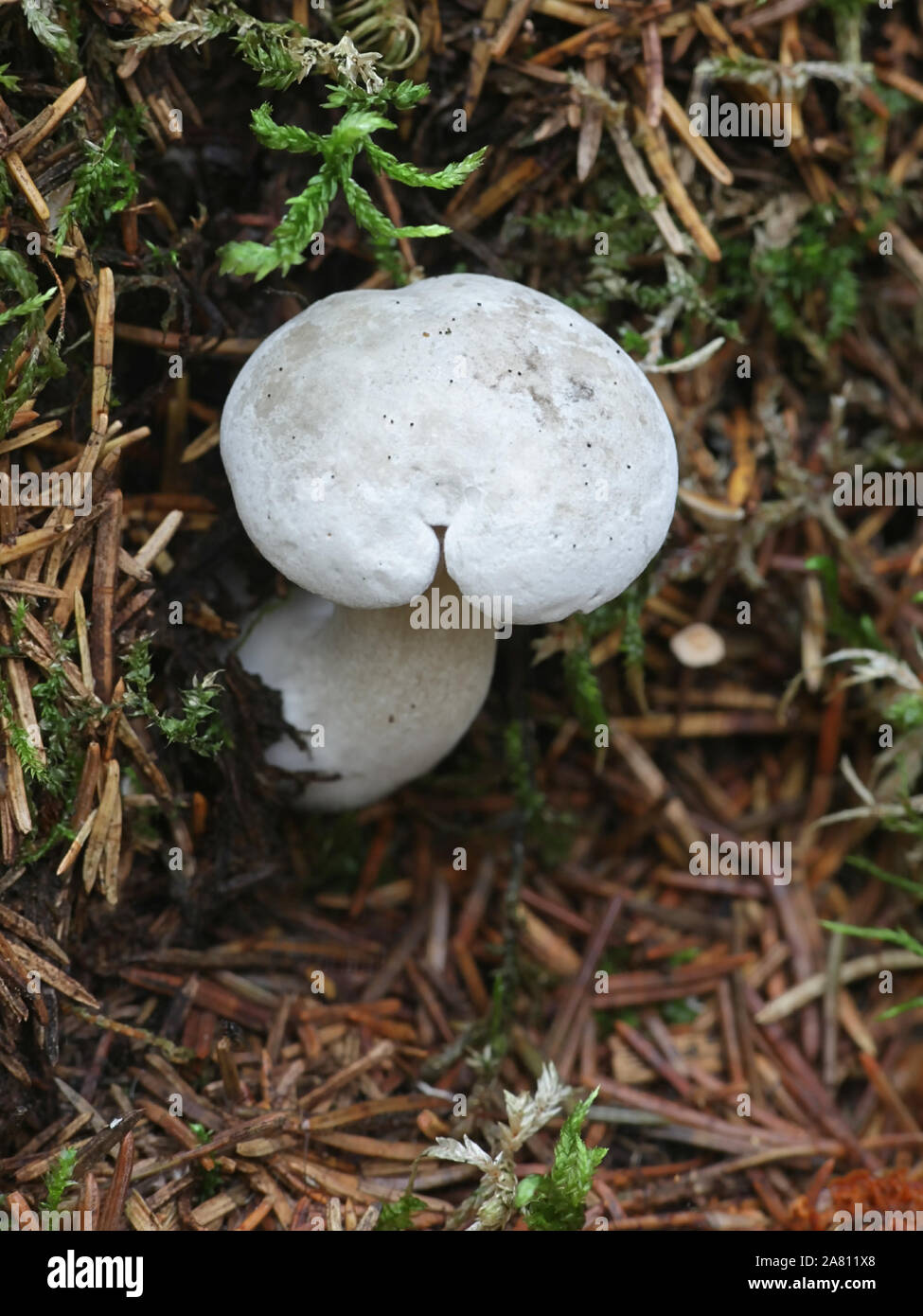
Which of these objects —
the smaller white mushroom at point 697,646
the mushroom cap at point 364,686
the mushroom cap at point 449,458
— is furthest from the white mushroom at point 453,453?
the smaller white mushroom at point 697,646

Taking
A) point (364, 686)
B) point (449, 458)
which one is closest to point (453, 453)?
point (449, 458)

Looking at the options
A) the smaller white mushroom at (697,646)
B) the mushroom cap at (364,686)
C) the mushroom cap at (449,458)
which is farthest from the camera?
the smaller white mushroom at (697,646)

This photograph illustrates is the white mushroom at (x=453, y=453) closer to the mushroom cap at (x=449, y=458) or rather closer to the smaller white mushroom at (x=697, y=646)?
the mushroom cap at (x=449, y=458)

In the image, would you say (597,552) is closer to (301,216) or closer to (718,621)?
(301,216)

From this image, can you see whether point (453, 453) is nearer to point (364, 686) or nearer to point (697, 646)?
point (364, 686)

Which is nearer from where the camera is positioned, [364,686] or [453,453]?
[453,453]

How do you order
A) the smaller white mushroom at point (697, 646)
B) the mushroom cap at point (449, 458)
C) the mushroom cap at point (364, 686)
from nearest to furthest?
1. the mushroom cap at point (449, 458)
2. the mushroom cap at point (364, 686)
3. the smaller white mushroom at point (697, 646)

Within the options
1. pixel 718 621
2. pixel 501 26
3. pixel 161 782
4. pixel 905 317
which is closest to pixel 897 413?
pixel 905 317

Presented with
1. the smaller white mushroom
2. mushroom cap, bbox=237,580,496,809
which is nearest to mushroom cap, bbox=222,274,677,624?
mushroom cap, bbox=237,580,496,809

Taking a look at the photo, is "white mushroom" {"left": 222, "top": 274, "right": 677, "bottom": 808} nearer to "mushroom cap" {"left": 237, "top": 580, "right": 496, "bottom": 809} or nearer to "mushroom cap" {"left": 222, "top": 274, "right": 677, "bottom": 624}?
"mushroom cap" {"left": 222, "top": 274, "right": 677, "bottom": 624}
